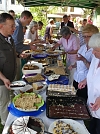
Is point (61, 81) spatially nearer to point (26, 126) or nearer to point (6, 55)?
point (6, 55)

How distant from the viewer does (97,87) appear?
4.40ft

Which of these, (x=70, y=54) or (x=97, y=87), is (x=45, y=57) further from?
(x=97, y=87)

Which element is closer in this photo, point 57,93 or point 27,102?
point 27,102

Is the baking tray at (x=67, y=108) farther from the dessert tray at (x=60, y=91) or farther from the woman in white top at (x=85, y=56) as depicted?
the woman in white top at (x=85, y=56)

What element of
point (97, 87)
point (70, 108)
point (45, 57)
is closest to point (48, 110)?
point (70, 108)

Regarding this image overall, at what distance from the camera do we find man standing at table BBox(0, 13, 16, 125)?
184 centimetres

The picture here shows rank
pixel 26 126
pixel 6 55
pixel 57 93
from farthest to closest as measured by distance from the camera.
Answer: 1. pixel 6 55
2. pixel 57 93
3. pixel 26 126

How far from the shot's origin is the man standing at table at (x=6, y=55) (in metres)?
1.84

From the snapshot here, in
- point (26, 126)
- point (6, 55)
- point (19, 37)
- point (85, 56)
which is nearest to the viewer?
point (26, 126)

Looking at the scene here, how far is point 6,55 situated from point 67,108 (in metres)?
0.91

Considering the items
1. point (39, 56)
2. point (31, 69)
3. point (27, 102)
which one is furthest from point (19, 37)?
point (27, 102)

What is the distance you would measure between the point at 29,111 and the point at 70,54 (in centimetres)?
216

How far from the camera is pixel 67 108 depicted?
55.2 inches

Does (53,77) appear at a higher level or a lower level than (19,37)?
lower
